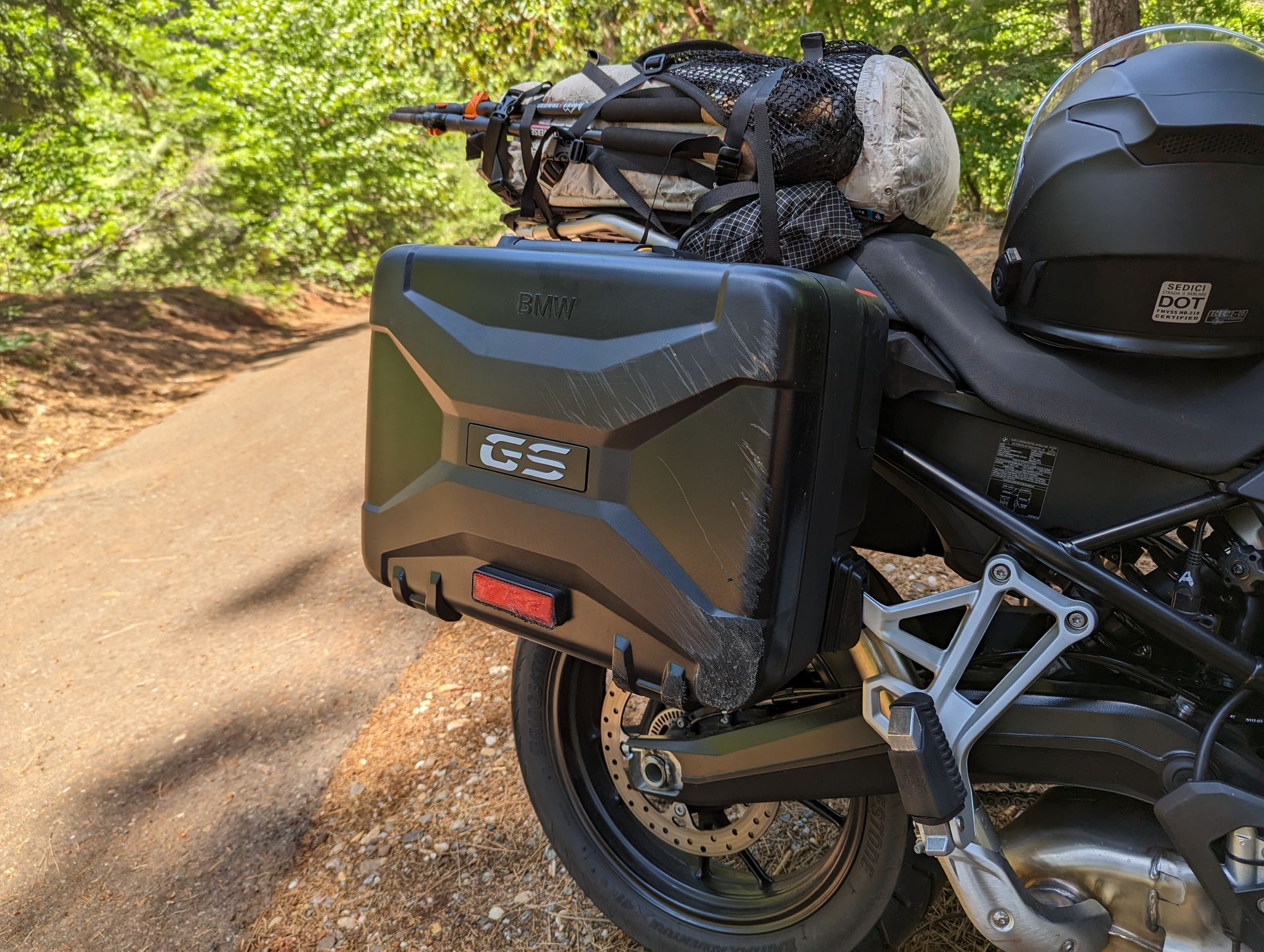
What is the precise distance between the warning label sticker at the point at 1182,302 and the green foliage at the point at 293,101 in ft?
12.4

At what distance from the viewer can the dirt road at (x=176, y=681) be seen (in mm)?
2375

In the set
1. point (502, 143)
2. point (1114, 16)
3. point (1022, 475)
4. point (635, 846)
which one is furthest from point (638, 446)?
point (1114, 16)

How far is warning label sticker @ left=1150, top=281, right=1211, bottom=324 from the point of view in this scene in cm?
126

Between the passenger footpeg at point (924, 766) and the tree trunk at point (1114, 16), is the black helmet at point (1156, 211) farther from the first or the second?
the tree trunk at point (1114, 16)

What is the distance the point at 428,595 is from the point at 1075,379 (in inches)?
46.5

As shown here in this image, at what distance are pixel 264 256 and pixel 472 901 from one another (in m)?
11.8

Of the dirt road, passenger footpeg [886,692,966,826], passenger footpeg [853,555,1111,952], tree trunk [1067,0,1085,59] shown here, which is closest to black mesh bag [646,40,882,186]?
passenger footpeg [853,555,1111,952]

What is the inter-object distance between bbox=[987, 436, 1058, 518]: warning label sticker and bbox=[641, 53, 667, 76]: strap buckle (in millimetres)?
958

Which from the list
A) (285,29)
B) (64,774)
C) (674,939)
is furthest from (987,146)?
(285,29)

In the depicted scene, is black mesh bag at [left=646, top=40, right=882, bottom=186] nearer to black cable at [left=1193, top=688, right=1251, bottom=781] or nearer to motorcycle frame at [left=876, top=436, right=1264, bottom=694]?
motorcycle frame at [left=876, top=436, right=1264, bottom=694]

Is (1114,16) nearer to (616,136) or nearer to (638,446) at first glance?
(616,136)

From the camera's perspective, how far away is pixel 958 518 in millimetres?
1486

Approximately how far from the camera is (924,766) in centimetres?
135

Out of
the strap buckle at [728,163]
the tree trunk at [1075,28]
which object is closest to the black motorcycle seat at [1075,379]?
the strap buckle at [728,163]
